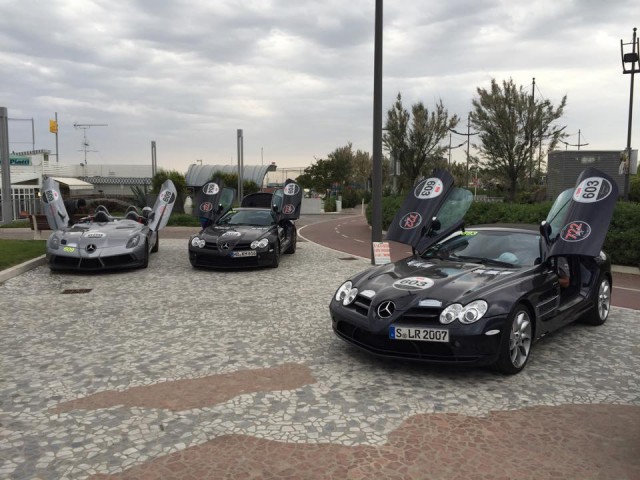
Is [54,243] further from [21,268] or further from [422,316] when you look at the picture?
[422,316]

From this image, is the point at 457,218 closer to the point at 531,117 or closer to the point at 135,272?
the point at 135,272

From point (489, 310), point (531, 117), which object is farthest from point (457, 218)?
point (531, 117)

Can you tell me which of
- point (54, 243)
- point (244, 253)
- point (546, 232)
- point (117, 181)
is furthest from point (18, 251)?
point (117, 181)

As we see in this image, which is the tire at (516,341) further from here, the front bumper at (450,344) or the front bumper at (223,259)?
the front bumper at (223,259)

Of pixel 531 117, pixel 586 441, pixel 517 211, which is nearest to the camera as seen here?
pixel 586 441

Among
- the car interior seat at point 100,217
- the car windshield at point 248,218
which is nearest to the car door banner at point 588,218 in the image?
Result: the car windshield at point 248,218

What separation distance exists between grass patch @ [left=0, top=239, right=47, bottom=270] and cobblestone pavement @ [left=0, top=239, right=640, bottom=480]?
4.36 metres

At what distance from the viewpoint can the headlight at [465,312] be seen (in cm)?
441

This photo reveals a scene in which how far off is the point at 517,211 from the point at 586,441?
11.4 meters

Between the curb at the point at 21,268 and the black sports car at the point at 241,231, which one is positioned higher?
the black sports car at the point at 241,231

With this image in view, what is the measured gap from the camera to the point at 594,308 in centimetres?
646

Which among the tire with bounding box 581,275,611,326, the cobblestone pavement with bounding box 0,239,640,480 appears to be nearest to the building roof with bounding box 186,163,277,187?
the tire with bounding box 581,275,611,326

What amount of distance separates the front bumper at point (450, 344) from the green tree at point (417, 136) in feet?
67.6

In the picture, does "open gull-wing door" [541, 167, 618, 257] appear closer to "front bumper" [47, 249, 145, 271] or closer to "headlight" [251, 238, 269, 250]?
"headlight" [251, 238, 269, 250]
